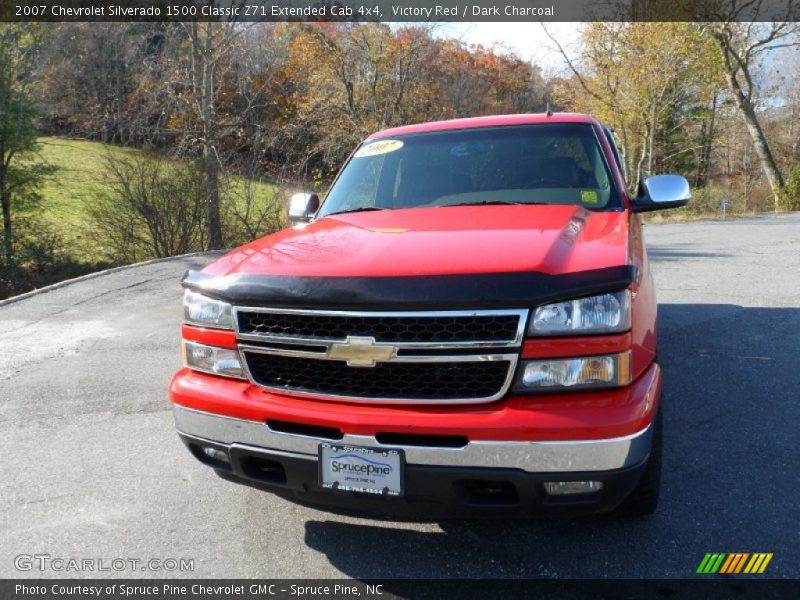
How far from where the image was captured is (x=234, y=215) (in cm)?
1394

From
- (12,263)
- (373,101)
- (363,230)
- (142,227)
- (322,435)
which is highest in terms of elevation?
(373,101)

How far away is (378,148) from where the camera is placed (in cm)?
421

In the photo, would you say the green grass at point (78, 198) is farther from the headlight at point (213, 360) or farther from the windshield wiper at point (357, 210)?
the headlight at point (213, 360)

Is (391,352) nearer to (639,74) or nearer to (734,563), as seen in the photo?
(734,563)

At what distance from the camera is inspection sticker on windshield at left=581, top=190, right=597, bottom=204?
343 centimetres

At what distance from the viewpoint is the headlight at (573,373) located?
2.18 metres

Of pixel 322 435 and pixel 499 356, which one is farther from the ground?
pixel 499 356

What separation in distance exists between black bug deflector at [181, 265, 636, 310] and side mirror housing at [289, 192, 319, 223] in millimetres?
1880

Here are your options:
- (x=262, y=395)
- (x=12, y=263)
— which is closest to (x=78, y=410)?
(x=262, y=395)

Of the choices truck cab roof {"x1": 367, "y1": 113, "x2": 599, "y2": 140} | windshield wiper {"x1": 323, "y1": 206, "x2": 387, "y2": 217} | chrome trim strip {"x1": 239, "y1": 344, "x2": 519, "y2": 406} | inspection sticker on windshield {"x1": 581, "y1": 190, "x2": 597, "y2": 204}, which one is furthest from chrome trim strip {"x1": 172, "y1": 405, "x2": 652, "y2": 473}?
truck cab roof {"x1": 367, "y1": 113, "x2": 599, "y2": 140}

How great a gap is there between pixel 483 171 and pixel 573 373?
185 cm

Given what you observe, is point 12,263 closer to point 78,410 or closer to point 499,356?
point 78,410

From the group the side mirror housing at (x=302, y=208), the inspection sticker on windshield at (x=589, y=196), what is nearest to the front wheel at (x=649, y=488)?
the inspection sticker on windshield at (x=589, y=196)

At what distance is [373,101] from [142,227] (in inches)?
430
